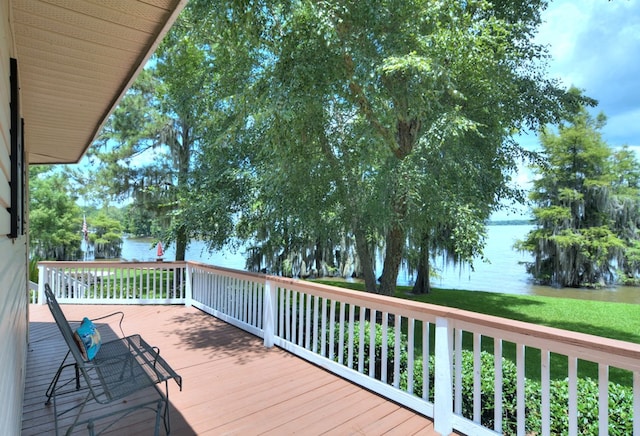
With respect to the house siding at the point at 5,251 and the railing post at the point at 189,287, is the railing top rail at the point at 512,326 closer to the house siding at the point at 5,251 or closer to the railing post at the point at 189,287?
the house siding at the point at 5,251

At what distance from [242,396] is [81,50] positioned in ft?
8.45

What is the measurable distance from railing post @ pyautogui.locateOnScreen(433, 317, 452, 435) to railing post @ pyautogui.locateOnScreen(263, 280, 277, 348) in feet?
6.76

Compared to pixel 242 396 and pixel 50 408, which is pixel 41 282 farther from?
pixel 242 396

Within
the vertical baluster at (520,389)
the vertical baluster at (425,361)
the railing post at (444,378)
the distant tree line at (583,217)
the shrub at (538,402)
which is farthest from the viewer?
the distant tree line at (583,217)

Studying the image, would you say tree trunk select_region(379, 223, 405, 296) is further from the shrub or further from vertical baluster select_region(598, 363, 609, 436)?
vertical baluster select_region(598, 363, 609, 436)

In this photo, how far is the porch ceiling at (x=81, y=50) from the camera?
5.32 ft

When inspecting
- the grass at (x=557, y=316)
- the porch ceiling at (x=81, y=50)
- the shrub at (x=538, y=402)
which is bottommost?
the grass at (x=557, y=316)

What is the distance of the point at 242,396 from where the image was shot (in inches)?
111

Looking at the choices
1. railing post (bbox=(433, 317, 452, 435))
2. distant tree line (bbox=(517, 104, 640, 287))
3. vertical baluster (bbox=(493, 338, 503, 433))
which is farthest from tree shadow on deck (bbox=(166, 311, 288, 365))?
distant tree line (bbox=(517, 104, 640, 287))

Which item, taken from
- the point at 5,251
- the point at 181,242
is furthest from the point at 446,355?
the point at 181,242

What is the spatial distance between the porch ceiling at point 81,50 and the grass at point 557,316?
5.33 meters

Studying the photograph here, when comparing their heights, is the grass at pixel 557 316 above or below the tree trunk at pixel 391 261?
below

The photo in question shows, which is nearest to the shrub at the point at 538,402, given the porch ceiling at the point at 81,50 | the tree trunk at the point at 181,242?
the porch ceiling at the point at 81,50

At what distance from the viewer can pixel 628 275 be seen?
687 inches
